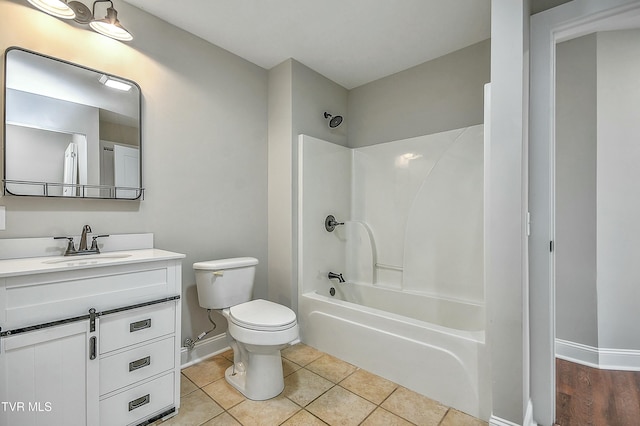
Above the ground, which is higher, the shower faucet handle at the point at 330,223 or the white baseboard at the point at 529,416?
the shower faucet handle at the point at 330,223

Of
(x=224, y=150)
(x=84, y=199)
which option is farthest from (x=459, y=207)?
(x=84, y=199)

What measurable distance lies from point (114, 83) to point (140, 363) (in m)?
1.62

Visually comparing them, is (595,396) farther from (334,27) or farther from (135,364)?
(334,27)

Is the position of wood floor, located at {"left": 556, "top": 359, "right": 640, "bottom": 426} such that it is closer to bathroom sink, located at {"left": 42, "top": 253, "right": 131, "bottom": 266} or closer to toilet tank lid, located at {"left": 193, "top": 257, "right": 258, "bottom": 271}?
toilet tank lid, located at {"left": 193, "top": 257, "right": 258, "bottom": 271}

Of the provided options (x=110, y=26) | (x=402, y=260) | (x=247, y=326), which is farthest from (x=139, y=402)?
(x=402, y=260)

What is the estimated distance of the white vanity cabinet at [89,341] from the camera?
1.13 meters

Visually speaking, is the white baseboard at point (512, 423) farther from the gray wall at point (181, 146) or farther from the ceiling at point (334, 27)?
the ceiling at point (334, 27)

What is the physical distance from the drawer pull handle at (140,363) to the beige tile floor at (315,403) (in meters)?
0.34

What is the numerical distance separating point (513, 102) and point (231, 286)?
1.96 m

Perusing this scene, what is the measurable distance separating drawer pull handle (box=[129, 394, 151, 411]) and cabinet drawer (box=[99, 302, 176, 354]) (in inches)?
11.4

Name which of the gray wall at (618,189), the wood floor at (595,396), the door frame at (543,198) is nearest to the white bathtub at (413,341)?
the door frame at (543,198)

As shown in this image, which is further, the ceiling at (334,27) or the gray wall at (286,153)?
the gray wall at (286,153)

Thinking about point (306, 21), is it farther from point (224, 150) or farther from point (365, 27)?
point (224, 150)

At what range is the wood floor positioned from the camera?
1557mm
